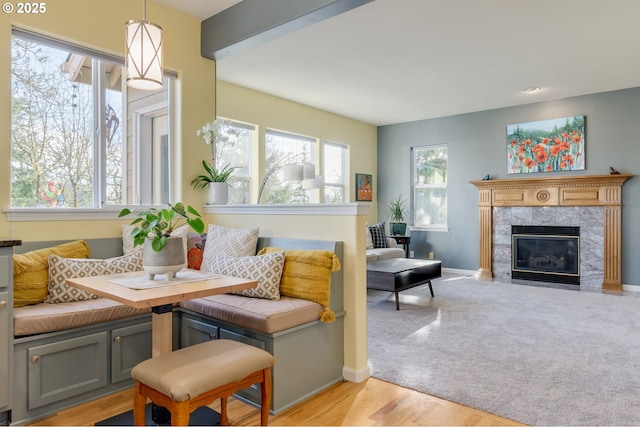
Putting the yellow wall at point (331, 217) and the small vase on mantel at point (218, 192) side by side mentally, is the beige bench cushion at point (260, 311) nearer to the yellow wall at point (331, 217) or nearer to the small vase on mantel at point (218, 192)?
the yellow wall at point (331, 217)

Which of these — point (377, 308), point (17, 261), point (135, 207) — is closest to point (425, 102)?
A: point (377, 308)

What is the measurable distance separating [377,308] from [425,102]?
341 cm

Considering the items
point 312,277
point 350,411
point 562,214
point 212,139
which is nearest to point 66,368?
point 312,277

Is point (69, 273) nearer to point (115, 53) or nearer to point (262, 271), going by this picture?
point (262, 271)

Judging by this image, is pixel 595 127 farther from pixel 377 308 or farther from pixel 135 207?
pixel 135 207

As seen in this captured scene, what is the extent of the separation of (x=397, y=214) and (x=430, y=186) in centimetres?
78

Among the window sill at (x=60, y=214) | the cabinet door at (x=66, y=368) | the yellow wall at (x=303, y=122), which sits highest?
the yellow wall at (x=303, y=122)

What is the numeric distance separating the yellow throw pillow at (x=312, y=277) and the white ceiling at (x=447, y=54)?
2183 mm

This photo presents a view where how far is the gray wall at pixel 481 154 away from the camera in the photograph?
564cm

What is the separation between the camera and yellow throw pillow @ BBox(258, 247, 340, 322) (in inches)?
97.2

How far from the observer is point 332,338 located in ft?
8.50

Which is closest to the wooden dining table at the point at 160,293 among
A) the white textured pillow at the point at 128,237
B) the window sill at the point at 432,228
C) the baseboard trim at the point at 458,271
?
the white textured pillow at the point at 128,237

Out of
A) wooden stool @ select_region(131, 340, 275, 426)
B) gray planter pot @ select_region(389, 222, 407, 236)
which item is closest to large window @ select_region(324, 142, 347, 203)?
gray planter pot @ select_region(389, 222, 407, 236)

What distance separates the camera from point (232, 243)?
290 cm
